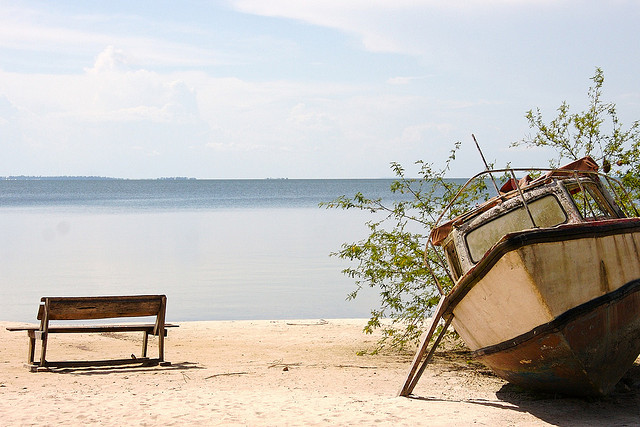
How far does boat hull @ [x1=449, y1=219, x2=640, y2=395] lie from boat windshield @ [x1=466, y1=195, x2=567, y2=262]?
0.72 metres

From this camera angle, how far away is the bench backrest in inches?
391

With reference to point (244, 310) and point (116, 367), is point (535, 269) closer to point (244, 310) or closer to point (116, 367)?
point (116, 367)

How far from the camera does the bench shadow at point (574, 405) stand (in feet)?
24.3

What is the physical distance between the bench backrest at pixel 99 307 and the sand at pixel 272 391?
724mm

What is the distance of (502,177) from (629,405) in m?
4.78

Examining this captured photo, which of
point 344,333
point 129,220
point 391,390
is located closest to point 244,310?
point 344,333

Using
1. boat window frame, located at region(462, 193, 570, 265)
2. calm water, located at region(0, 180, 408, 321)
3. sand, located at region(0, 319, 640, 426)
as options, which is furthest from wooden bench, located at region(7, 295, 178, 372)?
calm water, located at region(0, 180, 408, 321)

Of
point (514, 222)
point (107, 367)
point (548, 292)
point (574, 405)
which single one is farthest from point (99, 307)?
point (574, 405)

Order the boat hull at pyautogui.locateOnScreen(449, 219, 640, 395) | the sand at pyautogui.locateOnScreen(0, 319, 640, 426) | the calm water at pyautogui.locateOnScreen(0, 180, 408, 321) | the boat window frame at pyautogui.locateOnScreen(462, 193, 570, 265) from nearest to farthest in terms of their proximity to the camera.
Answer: the boat hull at pyautogui.locateOnScreen(449, 219, 640, 395)
the sand at pyautogui.locateOnScreen(0, 319, 640, 426)
the boat window frame at pyautogui.locateOnScreen(462, 193, 570, 265)
the calm water at pyautogui.locateOnScreen(0, 180, 408, 321)

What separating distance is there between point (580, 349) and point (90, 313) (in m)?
6.21

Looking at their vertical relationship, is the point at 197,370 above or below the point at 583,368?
below

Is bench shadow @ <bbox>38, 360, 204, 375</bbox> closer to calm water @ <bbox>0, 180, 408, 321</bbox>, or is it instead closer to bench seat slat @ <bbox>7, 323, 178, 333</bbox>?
bench seat slat @ <bbox>7, 323, 178, 333</bbox>

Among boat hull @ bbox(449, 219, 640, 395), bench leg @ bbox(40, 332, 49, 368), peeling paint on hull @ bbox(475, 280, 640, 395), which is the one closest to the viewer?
boat hull @ bbox(449, 219, 640, 395)

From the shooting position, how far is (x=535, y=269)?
6.98 meters
